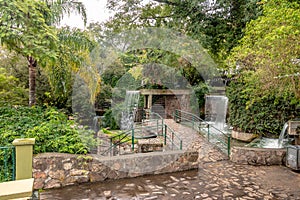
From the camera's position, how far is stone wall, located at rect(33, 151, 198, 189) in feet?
13.3

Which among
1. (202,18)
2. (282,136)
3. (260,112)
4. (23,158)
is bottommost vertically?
(282,136)

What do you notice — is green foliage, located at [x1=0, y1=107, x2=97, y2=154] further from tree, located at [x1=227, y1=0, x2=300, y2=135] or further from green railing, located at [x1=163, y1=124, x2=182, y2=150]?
tree, located at [x1=227, y1=0, x2=300, y2=135]

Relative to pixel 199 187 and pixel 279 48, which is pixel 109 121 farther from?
pixel 279 48

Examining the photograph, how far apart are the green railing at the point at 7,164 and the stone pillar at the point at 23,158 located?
311 mm

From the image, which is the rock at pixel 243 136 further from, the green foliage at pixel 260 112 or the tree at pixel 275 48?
the tree at pixel 275 48

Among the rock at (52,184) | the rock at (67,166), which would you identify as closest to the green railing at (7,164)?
the rock at (52,184)

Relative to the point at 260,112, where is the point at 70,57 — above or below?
above

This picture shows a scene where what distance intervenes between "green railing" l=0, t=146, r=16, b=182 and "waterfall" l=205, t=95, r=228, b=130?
10.2m

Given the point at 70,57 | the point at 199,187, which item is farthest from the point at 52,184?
the point at 70,57

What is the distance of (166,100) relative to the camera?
1435cm

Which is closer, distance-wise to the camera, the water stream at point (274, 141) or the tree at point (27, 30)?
the tree at point (27, 30)

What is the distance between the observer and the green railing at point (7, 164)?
12.1 ft

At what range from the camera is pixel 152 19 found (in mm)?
10219

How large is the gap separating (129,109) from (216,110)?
523 cm
